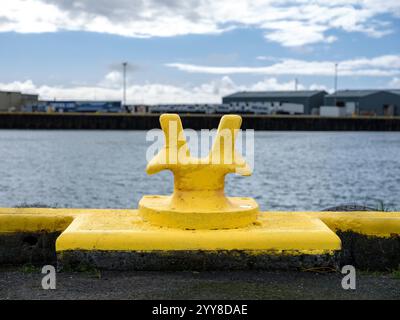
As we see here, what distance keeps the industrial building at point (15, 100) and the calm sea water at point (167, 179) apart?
31.6m

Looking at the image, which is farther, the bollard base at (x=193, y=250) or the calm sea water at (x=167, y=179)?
the calm sea water at (x=167, y=179)

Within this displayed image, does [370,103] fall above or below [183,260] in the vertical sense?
above

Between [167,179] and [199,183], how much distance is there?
72.3 feet

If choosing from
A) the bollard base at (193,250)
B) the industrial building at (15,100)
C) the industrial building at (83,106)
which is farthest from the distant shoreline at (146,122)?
the bollard base at (193,250)

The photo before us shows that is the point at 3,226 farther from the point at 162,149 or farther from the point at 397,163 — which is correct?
the point at 397,163

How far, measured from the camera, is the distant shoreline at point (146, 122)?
7044 centimetres

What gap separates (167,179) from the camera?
26.9 m

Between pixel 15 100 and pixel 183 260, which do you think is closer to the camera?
pixel 183 260

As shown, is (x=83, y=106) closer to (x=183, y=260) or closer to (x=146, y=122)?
(x=146, y=122)

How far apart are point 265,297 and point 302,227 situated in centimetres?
95

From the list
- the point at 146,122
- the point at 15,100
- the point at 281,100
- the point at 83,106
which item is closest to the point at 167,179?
the point at 146,122

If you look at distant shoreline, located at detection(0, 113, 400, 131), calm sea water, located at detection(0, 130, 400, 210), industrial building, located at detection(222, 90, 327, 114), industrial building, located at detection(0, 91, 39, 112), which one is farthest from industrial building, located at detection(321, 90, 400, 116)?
industrial building, located at detection(0, 91, 39, 112)

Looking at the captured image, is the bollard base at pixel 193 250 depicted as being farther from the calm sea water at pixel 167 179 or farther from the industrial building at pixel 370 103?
the industrial building at pixel 370 103
